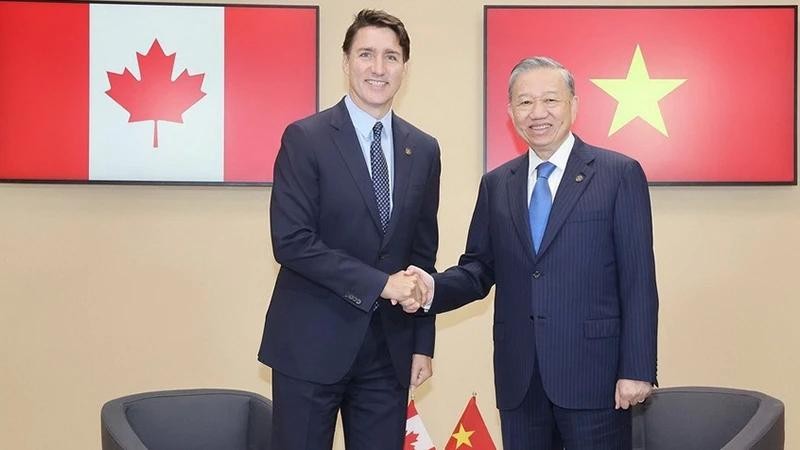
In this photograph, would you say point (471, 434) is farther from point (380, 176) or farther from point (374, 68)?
point (374, 68)

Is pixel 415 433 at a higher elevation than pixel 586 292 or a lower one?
lower

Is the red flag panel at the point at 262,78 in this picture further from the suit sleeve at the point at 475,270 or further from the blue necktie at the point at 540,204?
the blue necktie at the point at 540,204

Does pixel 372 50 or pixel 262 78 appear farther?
pixel 262 78

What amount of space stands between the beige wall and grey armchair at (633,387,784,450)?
0.72m

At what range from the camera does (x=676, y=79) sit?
3.82 metres

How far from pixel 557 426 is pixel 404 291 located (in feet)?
1.80

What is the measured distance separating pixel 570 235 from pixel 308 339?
74 centimetres

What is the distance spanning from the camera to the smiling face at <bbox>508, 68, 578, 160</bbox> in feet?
7.98

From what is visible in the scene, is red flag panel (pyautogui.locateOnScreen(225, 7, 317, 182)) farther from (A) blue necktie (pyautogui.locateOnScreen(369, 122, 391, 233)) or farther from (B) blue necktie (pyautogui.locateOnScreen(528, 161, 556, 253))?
(B) blue necktie (pyautogui.locateOnScreen(528, 161, 556, 253))

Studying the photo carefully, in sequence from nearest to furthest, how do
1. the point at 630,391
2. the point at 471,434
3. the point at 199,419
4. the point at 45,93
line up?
the point at 630,391 → the point at 199,419 → the point at 45,93 → the point at 471,434

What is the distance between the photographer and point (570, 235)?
2340 mm

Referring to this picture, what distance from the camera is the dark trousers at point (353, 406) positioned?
2357mm

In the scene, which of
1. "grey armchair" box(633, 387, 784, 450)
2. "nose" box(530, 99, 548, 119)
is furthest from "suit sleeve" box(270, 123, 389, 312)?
"grey armchair" box(633, 387, 784, 450)

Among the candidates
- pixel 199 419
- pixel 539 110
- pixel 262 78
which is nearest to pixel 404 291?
pixel 539 110
